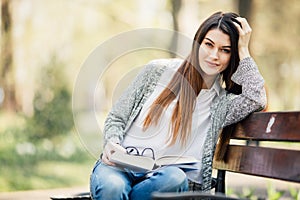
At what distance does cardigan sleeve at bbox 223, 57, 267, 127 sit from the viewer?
2.38 m

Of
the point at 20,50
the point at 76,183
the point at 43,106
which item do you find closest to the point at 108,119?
the point at 76,183

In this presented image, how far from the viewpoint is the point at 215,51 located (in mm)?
2414

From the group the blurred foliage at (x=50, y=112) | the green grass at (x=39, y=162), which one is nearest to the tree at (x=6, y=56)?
the blurred foliage at (x=50, y=112)

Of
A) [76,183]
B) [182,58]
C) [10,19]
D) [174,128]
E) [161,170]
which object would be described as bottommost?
[76,183]

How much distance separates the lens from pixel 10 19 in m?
9.61

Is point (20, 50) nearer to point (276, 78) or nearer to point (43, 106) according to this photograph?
point (43, 106)

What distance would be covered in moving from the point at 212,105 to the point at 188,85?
14cm

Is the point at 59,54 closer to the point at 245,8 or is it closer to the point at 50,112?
the point at 50,112

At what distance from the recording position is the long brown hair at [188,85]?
2.44 metres

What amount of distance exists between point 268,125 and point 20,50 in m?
7.89

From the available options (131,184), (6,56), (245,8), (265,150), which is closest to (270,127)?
(265,150)

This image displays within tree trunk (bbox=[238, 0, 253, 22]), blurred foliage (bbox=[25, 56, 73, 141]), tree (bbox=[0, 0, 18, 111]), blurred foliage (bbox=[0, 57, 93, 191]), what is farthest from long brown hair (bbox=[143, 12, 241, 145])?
tree (bbox=[0, 0, 18, 111])

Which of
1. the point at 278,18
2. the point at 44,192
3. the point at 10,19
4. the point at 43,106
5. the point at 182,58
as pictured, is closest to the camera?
the point at 182,58

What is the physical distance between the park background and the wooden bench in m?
4.61
